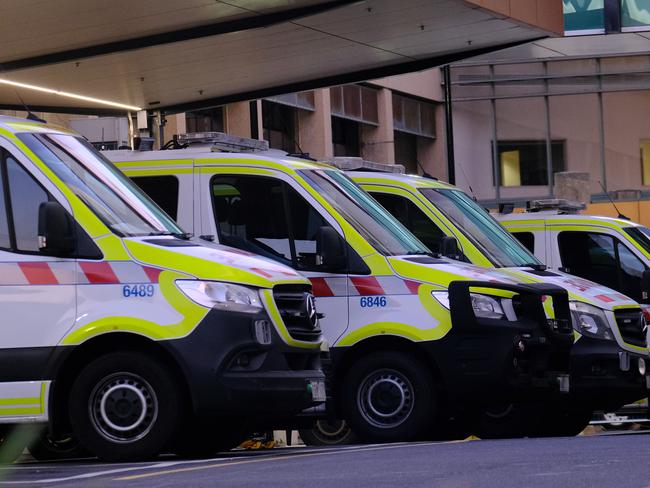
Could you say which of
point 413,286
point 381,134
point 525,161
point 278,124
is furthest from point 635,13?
point 413,286

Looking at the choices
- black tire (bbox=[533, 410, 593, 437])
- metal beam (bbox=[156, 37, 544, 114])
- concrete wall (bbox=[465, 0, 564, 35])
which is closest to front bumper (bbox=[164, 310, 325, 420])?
black tire (bbox=[533, 410, 593, 437])

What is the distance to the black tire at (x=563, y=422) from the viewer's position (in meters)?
15.3

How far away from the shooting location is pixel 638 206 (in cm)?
3481

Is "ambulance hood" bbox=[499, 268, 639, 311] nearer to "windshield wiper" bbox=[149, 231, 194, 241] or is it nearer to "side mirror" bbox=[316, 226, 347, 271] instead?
"side mirror" bbox=[316, 226, 347, 271]

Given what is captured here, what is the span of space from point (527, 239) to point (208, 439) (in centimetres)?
650

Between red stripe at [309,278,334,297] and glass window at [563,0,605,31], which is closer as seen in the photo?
red stripe at [309,278,334,297]

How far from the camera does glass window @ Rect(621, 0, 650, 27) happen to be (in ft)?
133

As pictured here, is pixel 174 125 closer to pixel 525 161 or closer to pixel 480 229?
pixel 525 161

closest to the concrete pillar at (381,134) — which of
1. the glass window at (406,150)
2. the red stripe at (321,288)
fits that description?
the glass window at (406,150)

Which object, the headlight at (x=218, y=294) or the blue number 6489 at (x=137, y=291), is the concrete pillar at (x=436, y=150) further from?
the blue number 6489 at (x=137, y=291)

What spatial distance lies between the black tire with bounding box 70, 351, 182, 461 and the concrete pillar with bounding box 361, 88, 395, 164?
2999 cm

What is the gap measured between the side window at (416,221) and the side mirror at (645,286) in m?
2.72

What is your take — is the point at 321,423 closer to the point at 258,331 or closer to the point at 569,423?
the point at 569,423

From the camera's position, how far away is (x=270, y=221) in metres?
12.9
